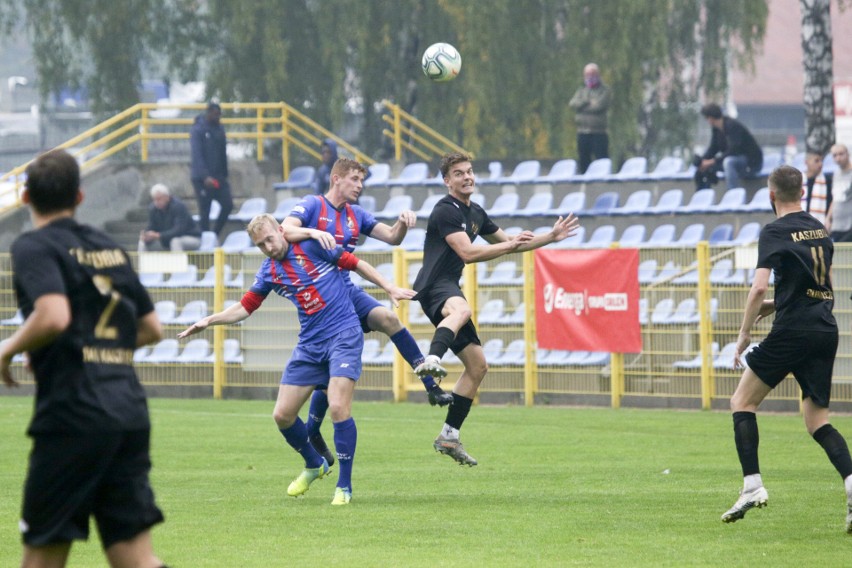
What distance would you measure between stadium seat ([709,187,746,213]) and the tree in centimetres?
248

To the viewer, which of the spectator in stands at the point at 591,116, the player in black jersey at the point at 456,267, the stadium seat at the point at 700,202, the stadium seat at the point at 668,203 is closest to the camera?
the player in black jersey at the point at 456,267

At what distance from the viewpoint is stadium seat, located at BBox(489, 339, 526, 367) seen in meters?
19.6

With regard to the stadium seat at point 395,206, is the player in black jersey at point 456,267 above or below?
below

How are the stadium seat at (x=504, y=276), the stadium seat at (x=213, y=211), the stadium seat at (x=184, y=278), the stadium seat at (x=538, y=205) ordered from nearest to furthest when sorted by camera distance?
the stadium seat at (x=504, y=276), the stadium seat at (x=184, y=278), the stadium seat at (x=538, y=205), the stadium seat at (x=213, y=211)

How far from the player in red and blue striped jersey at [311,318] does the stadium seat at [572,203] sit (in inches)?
565

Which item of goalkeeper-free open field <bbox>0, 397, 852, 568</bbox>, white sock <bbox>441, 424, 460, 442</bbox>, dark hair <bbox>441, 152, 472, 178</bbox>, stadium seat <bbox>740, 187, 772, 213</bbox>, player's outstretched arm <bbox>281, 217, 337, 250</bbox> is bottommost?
goalkeeper-free open field <bbox>0, 397, 852, 568</bbox>

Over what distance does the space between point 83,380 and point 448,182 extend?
631 cm

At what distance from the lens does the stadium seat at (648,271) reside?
18406 mm

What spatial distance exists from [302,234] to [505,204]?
604 inches

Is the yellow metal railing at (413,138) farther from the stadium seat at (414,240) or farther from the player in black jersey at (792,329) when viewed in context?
the player in black jersey at (792,329)

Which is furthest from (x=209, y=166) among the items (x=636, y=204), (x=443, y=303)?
(x=443, y=303)

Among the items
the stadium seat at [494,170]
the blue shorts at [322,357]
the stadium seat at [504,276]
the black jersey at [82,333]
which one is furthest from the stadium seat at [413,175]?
the black jersey at [82,333]

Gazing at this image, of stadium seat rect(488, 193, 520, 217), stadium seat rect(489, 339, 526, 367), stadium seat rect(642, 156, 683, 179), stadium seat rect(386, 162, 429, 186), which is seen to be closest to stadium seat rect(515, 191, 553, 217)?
stadium seat rect(488, 193, 520, 217)

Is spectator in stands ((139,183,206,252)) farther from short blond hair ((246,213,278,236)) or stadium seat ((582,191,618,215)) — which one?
short blond hair ((246,213,278,236))
